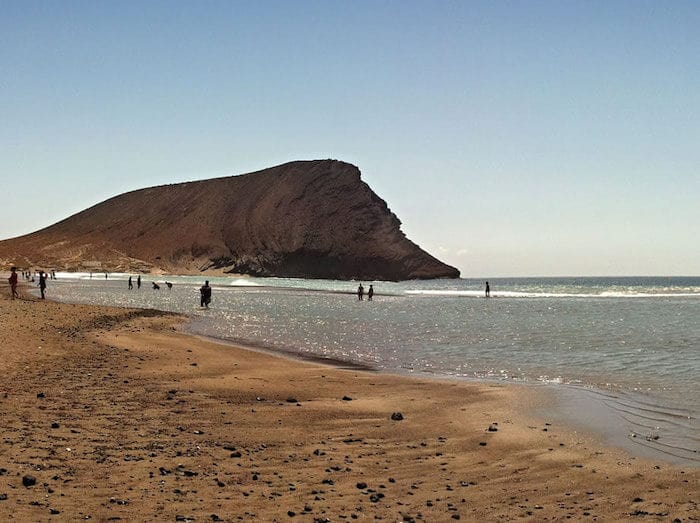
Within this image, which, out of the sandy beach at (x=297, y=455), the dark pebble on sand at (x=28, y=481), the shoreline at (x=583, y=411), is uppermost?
the dark pebble on sand at (x=28, y=481)

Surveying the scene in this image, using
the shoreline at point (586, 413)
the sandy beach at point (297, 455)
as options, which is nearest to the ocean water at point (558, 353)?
the shoreline at point (586, 413)

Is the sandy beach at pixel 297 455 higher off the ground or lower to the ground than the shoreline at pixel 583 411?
higher

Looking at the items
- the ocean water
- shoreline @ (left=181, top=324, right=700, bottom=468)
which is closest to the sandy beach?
shoreline @ (left=181, top=324, right=700, bottom=468)

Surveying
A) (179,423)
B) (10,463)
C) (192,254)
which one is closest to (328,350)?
(179,423)

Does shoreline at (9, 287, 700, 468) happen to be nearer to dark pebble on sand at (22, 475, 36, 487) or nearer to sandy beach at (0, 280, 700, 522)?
sandy beach at (0, 280, 700, 522)

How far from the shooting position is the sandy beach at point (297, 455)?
20.9 feet

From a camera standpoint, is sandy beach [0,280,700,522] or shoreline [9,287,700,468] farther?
shoreline [9,287,700,468]

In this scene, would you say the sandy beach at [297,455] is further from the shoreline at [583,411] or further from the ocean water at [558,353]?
the ocean water at [558,353]

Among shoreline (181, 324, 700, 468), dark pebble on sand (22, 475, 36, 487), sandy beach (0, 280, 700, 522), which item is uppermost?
dark pebble on sand (22, 475, 36, 487)

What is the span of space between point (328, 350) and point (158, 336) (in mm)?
5864

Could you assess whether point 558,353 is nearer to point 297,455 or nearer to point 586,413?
point 586,413

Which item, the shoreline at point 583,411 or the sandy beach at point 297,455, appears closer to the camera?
the sandy beach at point 297,455

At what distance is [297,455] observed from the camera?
8.30 metres

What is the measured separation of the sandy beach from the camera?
20.9 feet
